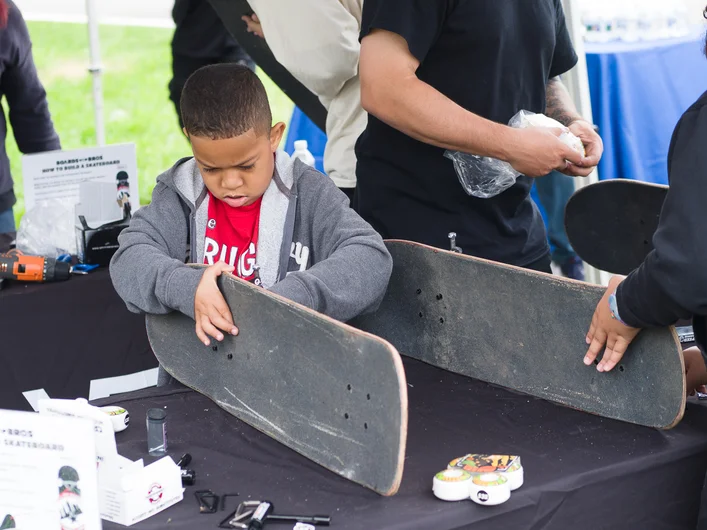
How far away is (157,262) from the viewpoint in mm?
1579

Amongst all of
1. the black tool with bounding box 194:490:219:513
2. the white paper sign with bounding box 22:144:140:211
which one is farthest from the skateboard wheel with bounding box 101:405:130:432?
the white paper sign with bounding box 22:144:140:211

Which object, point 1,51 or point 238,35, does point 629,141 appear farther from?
point 1,51

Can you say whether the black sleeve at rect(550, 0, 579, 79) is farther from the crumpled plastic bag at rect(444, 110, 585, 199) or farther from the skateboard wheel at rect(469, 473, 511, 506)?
the skateboard wheel at rect(469, 473, 511, 506)

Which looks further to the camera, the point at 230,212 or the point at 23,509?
→ the point at 230,212

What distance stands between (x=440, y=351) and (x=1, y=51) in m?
1.97

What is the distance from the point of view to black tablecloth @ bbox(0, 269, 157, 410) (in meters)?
2.35

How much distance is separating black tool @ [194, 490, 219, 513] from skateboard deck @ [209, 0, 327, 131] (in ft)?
7.15

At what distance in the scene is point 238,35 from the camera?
3371 millimetres

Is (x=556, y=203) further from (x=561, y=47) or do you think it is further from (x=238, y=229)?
(x=238, y=229)

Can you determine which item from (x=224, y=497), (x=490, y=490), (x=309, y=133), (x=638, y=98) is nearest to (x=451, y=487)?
(x=490, y=490)

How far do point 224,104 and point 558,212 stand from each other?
2.22m

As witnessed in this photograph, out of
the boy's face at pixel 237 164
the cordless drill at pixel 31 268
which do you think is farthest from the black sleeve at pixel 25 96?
the boy's face at pixel 237 164

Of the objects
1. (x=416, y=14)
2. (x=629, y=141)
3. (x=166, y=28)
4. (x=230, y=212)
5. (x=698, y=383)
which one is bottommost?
(x=166, y=28)

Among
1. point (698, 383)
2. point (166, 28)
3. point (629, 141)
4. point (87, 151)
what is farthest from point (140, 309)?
point (166, 28)
